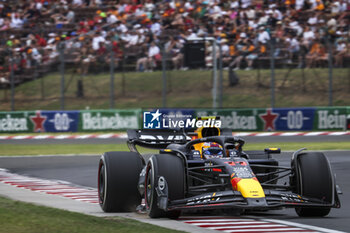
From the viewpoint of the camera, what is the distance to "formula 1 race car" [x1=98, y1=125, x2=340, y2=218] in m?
8.14

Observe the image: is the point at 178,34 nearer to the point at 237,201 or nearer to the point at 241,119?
the point at 241,119

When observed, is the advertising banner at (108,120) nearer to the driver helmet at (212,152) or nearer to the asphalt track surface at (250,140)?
the asphalt track surface at (250,140)

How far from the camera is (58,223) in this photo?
7.64m

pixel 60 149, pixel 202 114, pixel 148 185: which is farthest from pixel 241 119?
pixel 148 185

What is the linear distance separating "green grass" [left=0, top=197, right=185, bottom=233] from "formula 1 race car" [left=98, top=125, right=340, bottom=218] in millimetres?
636

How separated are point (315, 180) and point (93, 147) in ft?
47.8

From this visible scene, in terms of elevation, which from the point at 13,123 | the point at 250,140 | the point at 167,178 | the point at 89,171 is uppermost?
the point at 13,123

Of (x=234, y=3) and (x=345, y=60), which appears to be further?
(x=234, y=3)

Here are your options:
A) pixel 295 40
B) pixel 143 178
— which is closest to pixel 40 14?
pixel 295 40

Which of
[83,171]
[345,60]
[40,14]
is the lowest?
[83,171]

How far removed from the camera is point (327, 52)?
79.7 feet

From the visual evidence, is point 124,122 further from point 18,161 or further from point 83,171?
point 83,171

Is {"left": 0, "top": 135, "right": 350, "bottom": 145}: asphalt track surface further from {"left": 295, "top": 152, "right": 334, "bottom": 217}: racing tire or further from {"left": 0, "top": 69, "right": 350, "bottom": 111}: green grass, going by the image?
{"left": 295, "top": 152, "right": 334, "bottom": 217}: racing tire

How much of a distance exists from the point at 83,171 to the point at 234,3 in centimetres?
1275
